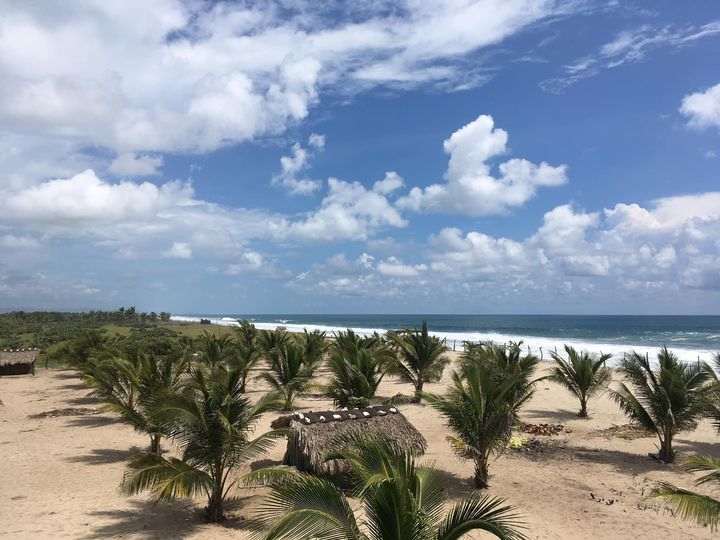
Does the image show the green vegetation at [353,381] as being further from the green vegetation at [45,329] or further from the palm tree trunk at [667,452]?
the green vegetation at [45,329]

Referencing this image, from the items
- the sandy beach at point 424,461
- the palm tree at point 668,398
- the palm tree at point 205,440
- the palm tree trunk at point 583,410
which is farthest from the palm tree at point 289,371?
the palm tree at point 668,398

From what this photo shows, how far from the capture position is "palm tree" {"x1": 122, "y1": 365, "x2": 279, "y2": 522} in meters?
7.87

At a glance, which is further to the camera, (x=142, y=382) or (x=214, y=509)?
(x=142, y=382)

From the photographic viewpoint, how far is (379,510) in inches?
191

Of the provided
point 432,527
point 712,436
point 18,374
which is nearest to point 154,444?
point 432,527

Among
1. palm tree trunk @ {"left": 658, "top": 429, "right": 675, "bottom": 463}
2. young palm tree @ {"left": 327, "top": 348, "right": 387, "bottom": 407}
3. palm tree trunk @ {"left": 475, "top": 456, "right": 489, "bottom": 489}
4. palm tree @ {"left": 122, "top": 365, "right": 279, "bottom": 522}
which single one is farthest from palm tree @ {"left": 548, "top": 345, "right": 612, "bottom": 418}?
palm tree @ {"left": 122, "top": 365, "right": 279, "bottom": 522}

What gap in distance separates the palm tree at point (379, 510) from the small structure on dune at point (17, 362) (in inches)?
1038

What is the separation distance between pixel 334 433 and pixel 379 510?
5859 mm

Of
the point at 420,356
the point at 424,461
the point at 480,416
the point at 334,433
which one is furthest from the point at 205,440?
the point at 420,356

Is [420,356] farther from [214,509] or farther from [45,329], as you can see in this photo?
[45,329]

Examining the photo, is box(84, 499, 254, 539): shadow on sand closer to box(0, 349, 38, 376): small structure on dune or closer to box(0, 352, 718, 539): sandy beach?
box(0, 352, 718, 539): sandy beach

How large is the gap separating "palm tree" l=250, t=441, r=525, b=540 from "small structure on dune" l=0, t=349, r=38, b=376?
26.4m

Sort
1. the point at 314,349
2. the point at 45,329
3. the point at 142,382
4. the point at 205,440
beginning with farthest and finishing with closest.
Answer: the point at 45,329 → the point at 314,349 → the point at 142,382 → the point at 205,440

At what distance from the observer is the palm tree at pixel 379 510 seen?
4.76 meters
